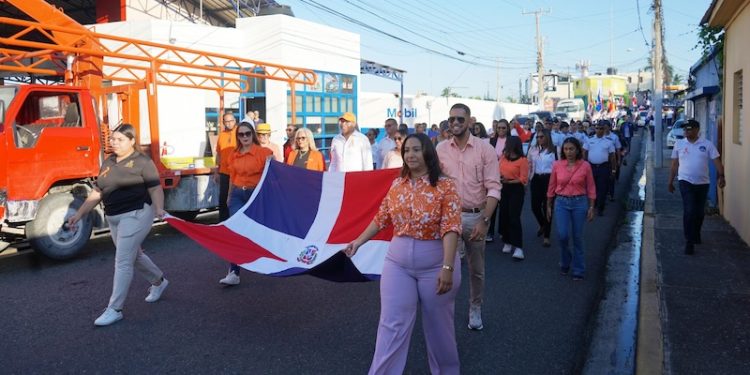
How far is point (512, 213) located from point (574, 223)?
4.40 ft

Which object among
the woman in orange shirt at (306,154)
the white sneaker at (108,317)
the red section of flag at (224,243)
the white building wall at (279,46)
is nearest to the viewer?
the white sneaker at (108,317)

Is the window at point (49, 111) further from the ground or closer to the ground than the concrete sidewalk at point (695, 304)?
further from the ground

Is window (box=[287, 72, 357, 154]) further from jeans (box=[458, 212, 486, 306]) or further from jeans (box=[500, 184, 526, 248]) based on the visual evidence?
jeans (box=[458, 212, 486, 306])

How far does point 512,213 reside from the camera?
8.72m

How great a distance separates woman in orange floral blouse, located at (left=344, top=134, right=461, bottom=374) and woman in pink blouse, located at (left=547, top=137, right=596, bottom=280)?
3963 mm

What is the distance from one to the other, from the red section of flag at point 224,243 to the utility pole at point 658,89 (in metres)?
20.5

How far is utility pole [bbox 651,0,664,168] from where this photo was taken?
2314 cm

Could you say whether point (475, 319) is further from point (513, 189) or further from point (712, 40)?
point (712, 40)

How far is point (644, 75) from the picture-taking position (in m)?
134

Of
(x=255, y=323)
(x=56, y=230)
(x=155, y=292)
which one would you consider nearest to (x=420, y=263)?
(x=255, y=323)

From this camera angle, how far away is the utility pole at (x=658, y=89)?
23141mm

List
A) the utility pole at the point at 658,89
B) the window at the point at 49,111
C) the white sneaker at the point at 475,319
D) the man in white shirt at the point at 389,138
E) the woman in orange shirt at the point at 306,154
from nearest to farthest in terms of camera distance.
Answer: the white sneaker at the point at 475,319, the woman in orange shirt at the point at 306,154, the window at the point at 49,111, the man in white shirt at the point at 389,138, the utility pole at the point at 658,89

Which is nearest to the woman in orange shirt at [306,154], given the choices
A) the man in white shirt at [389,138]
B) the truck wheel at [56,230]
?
the truck wheel at [56,230]

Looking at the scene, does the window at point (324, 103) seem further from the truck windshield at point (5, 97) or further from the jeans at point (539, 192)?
the truck windshield at point (5, 97)
